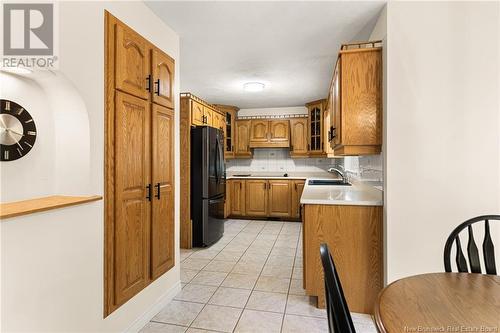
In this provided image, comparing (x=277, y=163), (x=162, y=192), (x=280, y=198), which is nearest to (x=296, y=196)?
(x=280, y=198)

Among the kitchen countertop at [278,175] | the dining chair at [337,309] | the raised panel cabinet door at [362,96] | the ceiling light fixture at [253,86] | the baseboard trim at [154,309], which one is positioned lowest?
the baseboard trim at [154,309]

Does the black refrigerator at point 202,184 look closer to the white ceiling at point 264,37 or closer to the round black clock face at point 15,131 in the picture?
the white ceiling at point 264,37

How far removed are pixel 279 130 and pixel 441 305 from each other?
4885 mm

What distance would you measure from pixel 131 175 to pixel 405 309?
168 cm

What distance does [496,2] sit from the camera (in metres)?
1.81

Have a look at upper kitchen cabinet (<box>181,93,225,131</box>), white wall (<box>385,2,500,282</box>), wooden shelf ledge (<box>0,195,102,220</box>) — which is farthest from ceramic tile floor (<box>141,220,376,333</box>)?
upper kitchen cabinet (<box>181,93,225,131</box>)

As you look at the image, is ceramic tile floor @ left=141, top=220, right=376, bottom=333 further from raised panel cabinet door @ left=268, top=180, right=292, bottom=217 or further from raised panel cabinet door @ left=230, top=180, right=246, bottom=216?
raised panel cabinet door @ left=230, top=180, right=246, bottom=216

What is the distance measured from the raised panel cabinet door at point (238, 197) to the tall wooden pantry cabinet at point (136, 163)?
313cm

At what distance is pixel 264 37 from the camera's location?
8.36ft

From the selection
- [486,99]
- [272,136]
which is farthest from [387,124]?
[272,136]

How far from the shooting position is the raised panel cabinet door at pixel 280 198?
530 cm

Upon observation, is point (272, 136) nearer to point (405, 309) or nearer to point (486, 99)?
point (486, 99)

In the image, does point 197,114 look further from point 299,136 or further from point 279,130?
point 299,136

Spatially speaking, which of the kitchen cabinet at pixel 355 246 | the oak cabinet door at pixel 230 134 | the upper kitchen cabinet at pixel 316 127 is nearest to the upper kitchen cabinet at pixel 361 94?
the kitchen cabinet at pixel 355 246
